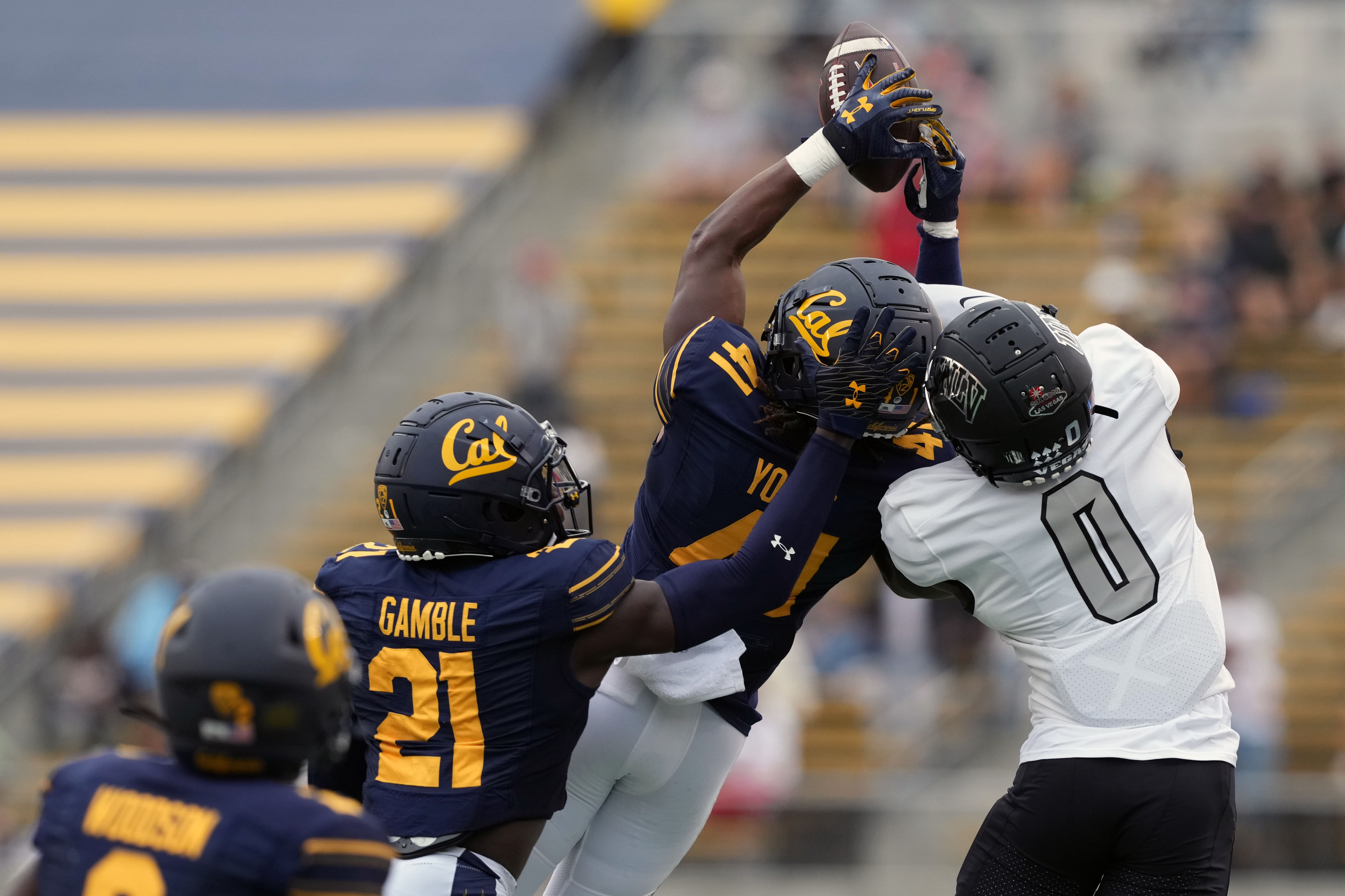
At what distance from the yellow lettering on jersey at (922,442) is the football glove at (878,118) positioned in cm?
72

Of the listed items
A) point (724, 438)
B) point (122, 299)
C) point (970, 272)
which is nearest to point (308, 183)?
point (122, 299)

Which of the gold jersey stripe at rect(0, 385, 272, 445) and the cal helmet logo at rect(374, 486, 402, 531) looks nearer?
the cal helmet logo at rect(374, 486, 402, 531)

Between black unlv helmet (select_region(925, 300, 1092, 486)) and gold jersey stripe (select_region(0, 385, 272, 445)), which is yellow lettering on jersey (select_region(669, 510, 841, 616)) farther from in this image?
gold jersey stripe (select_region(0, 385, 272, 445))

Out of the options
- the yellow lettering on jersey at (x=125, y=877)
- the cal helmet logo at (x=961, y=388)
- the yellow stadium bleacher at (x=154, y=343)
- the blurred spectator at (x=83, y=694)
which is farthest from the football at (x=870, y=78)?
the yellow stadium bleacher at (x=154, y=343)

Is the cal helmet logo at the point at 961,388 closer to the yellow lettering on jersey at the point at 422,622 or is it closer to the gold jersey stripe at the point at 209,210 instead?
the yellow lettering on jersey at the point at 422,622

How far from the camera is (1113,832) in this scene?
13.7 feet

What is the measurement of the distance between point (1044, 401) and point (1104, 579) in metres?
0.46

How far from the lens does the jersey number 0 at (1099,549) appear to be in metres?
4.15

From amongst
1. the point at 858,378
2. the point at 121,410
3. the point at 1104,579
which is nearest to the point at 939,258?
the point at 858,378

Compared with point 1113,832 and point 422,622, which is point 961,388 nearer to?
point 1113,832

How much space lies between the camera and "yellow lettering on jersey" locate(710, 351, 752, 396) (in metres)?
4.51

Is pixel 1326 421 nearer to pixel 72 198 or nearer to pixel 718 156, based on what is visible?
pixel 718 156

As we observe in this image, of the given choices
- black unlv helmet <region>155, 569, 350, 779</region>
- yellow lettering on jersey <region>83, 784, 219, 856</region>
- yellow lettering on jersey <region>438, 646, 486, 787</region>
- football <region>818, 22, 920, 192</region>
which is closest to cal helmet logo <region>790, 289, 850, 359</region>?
football <region>818, 22, 920, 192</region>

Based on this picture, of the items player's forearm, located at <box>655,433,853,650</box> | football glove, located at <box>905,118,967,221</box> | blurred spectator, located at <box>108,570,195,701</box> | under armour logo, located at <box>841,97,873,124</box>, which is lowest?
blurred spectator, located at <box>108,570,195,701</box>
